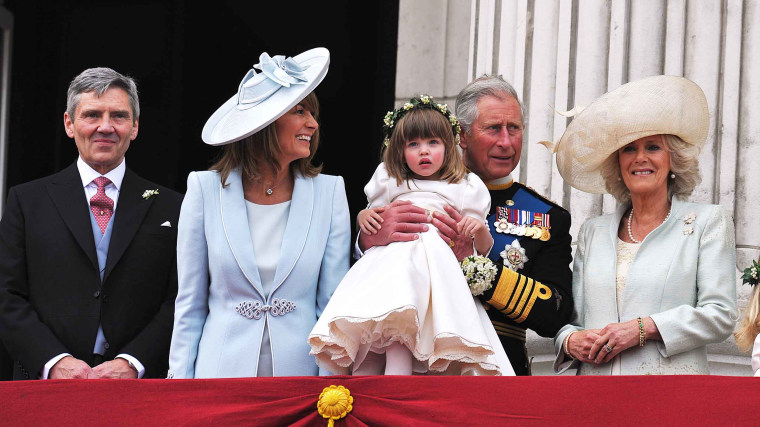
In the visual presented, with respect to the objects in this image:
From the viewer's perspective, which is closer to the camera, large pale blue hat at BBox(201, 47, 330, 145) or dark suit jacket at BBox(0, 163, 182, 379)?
large pale blue hat at BBox(201, 47, 330, 145)

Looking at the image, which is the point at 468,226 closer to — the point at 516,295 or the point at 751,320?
the point at 516,295

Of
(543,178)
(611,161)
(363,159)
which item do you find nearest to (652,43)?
(543,178)

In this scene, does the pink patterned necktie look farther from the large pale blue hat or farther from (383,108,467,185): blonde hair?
(383,108,467,185): blonde hair

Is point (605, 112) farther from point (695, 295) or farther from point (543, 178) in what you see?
point (543, 178)

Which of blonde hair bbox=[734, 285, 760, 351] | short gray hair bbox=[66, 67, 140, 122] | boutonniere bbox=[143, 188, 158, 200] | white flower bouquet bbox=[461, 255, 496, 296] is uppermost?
short gray hair bbox=[66, 67, 140, 122]

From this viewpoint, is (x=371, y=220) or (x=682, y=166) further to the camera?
(x=682, y=166)

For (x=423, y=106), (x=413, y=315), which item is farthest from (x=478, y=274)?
(x=423, y=106)

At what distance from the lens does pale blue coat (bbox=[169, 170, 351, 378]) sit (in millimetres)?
3832

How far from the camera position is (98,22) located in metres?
Result: 7.37

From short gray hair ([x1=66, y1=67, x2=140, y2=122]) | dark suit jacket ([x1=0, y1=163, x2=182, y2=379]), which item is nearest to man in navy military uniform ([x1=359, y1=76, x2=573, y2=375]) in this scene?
dark suit jacket ([x1=0, y1=163, x2=182, y2=379])

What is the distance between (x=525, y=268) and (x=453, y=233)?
1.49 ft

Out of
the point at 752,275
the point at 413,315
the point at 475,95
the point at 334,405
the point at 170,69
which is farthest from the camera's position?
the point at 170,69

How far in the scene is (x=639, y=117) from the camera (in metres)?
4.12

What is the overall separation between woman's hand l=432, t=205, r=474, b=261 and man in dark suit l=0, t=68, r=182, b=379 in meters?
1.02
